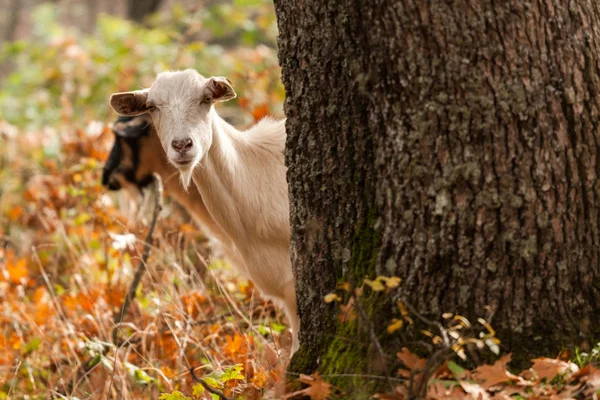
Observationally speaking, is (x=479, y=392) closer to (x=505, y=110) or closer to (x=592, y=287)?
(x=592, y=287)

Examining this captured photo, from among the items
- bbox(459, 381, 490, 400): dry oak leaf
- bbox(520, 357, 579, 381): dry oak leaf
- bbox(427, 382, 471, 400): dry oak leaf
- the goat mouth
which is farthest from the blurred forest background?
bbox(520, 357, 579, 381): dry oak leaf

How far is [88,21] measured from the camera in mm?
22516

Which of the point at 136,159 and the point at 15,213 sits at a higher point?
the point at 136,159

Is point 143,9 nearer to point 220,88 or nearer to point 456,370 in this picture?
point 220,88

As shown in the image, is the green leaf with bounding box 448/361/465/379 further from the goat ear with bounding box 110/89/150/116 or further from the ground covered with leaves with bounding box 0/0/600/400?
the goat ear with bounding box 110/89/150/116

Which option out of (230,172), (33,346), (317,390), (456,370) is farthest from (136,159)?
(456,370)

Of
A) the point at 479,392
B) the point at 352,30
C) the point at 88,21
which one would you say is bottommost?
the point at 479,392

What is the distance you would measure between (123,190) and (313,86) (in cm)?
406

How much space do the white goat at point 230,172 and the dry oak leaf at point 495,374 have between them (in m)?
1.61

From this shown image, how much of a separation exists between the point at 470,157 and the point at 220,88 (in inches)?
74.9

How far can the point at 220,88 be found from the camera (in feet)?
15.3

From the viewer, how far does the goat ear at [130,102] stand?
471cm

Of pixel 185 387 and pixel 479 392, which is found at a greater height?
pixel 479 392

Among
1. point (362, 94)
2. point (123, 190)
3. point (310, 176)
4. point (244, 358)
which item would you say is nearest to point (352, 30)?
point (362, 94)
